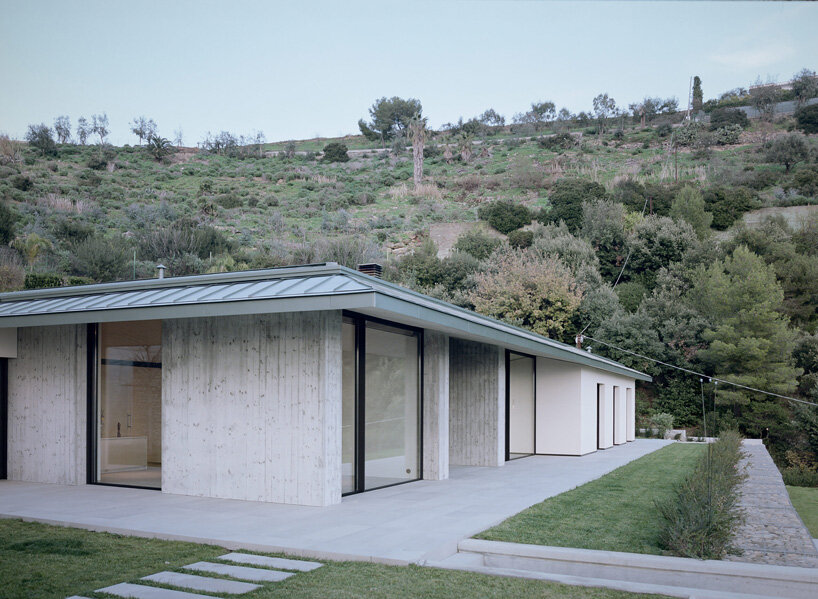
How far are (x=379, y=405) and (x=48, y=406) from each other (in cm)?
517

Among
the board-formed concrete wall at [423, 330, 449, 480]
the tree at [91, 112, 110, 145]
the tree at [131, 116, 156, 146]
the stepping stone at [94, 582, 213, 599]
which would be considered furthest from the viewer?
the tree at [131, 116, 156, 146]

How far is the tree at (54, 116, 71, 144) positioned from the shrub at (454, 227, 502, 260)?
1468 inches

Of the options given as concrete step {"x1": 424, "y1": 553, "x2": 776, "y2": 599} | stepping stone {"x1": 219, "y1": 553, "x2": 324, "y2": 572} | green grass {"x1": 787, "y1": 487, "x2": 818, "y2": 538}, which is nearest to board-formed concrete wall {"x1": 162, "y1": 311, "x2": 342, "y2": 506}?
stepping stone {"x1": 219, "y1": 553, "x2": 324, "y2": 572}

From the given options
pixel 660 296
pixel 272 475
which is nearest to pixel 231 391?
pixel 272 475

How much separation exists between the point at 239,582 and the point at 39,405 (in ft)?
23.7

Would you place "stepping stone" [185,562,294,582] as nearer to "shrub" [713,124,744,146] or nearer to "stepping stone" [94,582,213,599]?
"stepping stone" [94,582,213,599]

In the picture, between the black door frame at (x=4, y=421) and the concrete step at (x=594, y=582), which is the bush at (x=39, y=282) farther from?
the concrete step at (x=594, y=582)

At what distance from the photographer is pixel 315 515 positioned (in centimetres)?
784

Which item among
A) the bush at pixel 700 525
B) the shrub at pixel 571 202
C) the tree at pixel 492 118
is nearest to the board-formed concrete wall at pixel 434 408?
the bush at pixel 700 525

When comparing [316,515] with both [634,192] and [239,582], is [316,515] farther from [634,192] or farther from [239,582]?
[634,192]

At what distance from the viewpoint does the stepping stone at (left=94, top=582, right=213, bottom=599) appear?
15.6 feet

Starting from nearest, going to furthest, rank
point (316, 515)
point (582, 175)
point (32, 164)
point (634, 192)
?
1. point (316, 515)
2. point (634, 192)
3. point (32, 164)
4. point (582, 175)

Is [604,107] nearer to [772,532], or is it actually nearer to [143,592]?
[772,532]

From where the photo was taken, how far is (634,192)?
Result: 45125 millimetres
